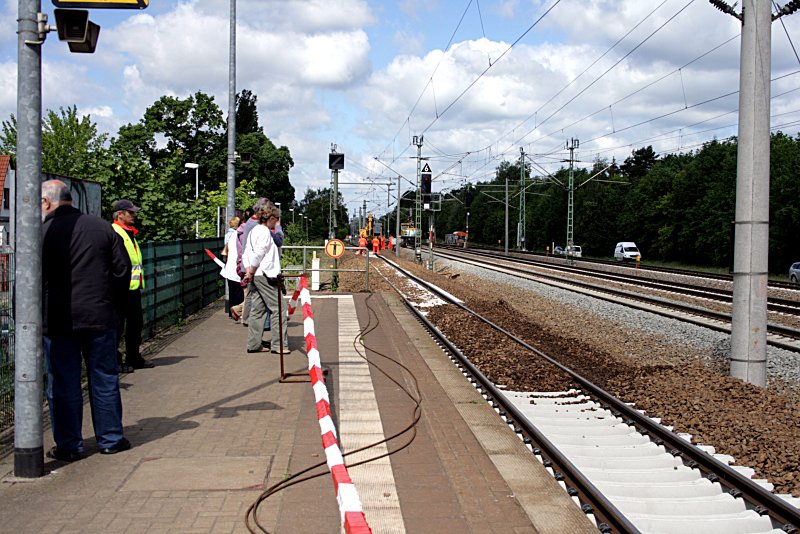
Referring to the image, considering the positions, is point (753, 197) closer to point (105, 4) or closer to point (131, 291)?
point (131, 291)

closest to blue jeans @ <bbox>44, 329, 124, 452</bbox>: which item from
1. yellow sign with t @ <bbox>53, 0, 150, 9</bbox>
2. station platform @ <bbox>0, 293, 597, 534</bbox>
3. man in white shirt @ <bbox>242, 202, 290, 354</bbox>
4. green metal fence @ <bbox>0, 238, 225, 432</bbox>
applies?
station platform @ <bbox>0, 293, 597, 534</bbox>

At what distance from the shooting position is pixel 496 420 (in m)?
7.41

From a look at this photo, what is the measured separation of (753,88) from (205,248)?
11.2m

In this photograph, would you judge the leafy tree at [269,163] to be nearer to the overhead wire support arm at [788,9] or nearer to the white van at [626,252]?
the white van at [626,252]

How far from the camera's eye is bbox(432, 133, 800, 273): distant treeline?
42594 mm

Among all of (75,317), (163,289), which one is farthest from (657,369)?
(75,317)

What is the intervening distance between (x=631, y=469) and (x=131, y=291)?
5.66m

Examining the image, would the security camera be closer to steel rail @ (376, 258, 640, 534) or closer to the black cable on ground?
the black cable on ground

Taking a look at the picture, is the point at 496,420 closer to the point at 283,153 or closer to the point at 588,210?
the point at 588,210

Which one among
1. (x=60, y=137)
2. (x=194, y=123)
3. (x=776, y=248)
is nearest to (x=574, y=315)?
(x=776, y=248)

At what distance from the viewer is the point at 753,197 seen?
988cm

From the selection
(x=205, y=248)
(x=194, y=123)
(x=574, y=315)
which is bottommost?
(x=574, y=315)

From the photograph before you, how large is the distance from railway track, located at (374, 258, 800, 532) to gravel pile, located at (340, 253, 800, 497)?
0.33 m

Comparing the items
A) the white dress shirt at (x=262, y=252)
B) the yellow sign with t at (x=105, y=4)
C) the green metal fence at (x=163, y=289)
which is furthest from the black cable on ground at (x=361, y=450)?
the yellow sign with t at (x=105, y=4)
